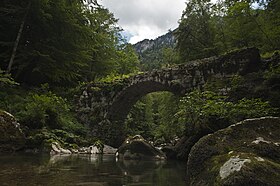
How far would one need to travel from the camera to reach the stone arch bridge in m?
12.3

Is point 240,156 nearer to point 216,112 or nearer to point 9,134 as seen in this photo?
point 216,112

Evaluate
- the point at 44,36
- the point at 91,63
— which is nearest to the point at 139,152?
the point at 44,36

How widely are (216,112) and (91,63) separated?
17.6 meters

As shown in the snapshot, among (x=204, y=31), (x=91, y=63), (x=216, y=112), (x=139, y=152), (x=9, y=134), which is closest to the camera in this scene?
(x=216, y=112)

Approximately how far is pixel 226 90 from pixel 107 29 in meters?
18.3

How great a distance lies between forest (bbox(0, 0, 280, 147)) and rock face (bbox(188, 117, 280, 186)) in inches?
137

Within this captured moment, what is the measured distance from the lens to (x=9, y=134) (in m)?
8.32

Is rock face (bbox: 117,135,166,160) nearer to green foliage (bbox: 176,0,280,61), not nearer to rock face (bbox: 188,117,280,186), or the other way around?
rock face (bbox: 188,117,280,186)

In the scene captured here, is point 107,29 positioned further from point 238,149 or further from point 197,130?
point 238,149

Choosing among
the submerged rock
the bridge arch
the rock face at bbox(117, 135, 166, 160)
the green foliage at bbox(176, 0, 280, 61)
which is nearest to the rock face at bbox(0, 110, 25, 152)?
the submerged rock

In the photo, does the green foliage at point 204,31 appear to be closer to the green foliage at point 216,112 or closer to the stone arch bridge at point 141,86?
the stone arch bridge at point 141,86

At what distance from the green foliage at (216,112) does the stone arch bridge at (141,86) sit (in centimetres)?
390

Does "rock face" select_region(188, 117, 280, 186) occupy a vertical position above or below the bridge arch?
below

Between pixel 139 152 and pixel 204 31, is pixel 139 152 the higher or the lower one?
the lower one
